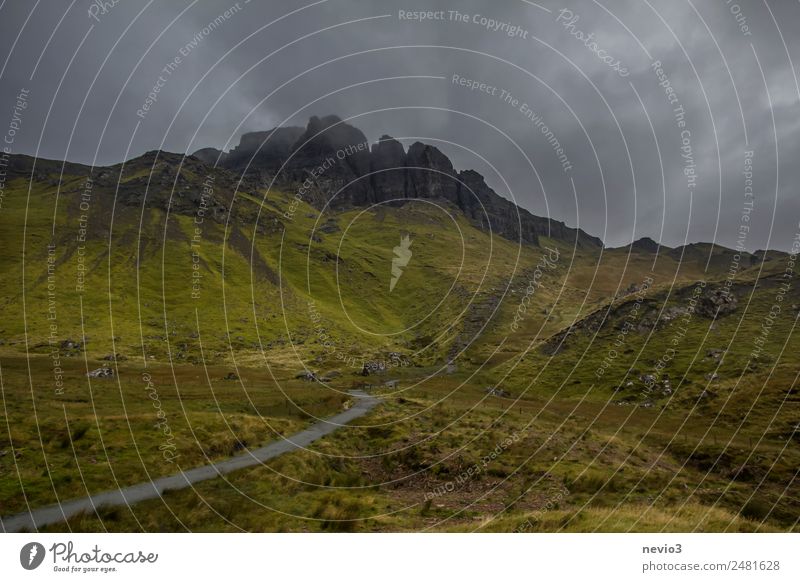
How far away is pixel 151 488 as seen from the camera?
17.8m

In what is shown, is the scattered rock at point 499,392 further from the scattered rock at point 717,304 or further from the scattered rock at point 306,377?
the scattered rock at point 717,304

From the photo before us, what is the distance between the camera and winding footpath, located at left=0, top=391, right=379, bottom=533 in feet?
46.1

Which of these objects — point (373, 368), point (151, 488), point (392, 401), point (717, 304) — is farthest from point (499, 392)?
point (151, 488)

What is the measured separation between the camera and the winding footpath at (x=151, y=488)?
46.1ft

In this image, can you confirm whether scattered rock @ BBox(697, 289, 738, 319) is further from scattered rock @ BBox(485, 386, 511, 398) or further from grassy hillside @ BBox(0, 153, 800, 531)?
scattered rock @ BBox(485, 386, 511, 398)

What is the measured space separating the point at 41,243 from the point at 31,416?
151 m

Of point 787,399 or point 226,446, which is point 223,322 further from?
point 787,399

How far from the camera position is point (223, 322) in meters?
118

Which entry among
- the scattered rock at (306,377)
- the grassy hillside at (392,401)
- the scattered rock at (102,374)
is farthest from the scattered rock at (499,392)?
the scattered rock at (102,374)

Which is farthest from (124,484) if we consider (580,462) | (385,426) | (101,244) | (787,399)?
(101,244)

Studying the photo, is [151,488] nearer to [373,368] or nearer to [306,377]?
[306,377]

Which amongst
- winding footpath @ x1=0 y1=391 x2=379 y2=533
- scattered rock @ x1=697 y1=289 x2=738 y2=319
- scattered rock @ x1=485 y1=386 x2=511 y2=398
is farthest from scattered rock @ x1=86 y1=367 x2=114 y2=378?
scattered rock @ x1=697 y1=289 x2=738 y2=319

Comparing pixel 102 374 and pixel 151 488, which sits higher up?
pixel 102 374

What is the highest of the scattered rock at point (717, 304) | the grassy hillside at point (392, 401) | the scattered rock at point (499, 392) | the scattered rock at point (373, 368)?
the scattered rock at point (717, 304)
